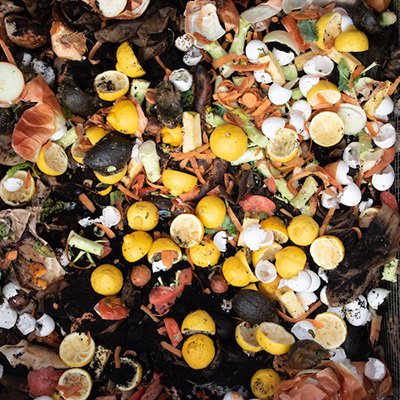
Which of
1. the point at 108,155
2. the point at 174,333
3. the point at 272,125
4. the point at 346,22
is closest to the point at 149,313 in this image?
the point at 174,333

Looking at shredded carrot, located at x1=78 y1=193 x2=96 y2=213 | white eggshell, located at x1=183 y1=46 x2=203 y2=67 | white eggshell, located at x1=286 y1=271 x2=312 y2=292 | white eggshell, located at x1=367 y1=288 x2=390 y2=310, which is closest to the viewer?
white eggshell, located at x1=286 y1=271 x2=312 y2=292

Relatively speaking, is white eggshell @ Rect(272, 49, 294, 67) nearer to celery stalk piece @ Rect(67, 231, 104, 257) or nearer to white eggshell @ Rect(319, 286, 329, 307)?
white eggshell @ Rect(319, 286, 329, 307)

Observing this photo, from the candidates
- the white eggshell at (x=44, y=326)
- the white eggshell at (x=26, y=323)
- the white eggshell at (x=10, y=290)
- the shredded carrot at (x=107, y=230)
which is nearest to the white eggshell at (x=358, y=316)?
the shredded carrot at (x=107, y=230)

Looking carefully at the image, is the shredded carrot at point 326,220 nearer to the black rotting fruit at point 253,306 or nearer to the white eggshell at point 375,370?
the black rotting fruit at point 253,306

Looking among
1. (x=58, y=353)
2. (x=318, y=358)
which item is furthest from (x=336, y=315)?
(x=58, y=353)

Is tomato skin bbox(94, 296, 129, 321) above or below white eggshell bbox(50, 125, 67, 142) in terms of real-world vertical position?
below

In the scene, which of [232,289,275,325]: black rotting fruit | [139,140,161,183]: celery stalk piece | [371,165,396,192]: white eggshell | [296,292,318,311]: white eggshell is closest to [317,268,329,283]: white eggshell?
[296,292,318,311]: white eggshell
